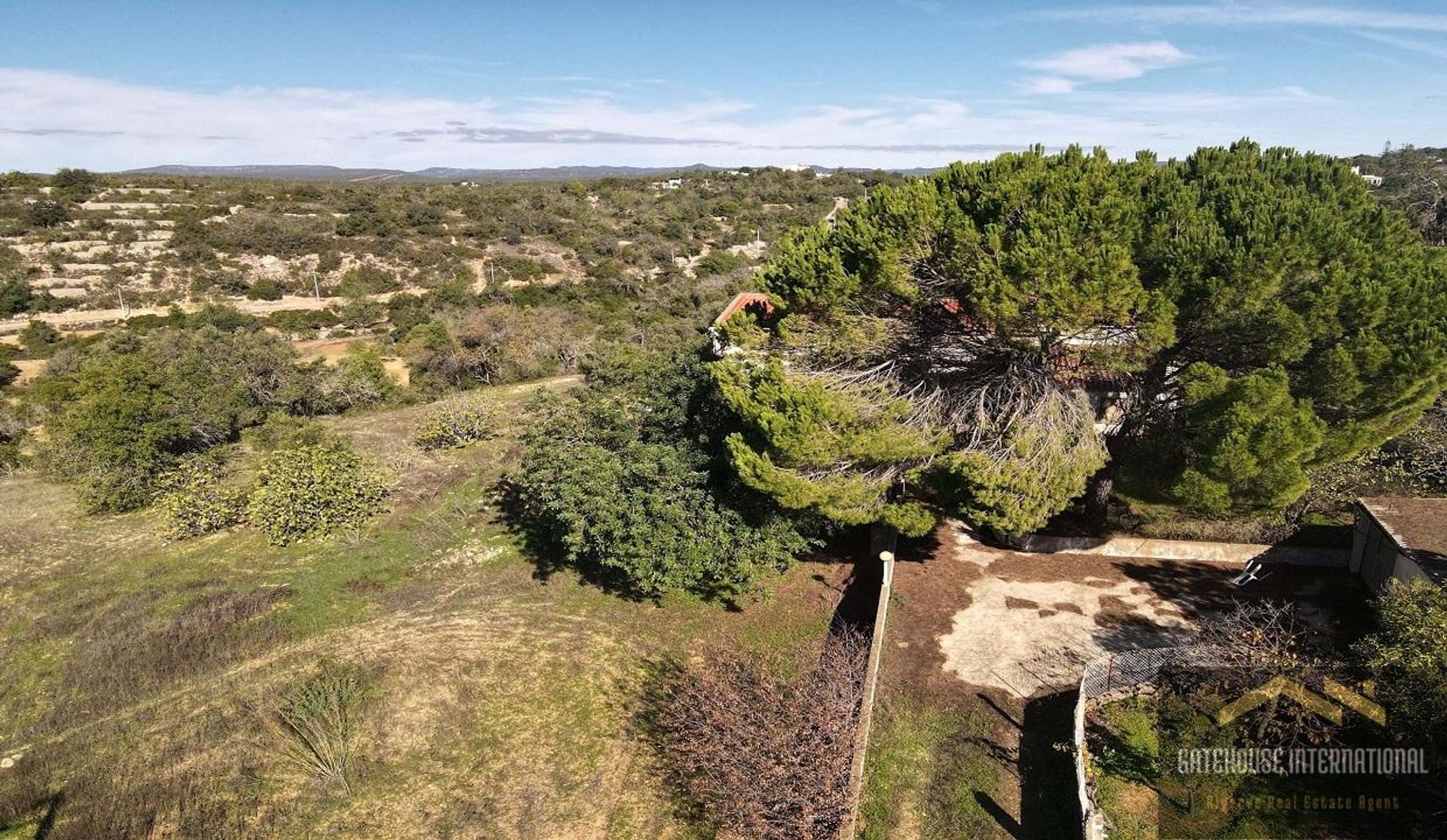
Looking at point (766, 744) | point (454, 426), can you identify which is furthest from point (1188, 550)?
point (454, 426)

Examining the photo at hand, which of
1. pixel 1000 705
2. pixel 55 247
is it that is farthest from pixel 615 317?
pixel 55 247

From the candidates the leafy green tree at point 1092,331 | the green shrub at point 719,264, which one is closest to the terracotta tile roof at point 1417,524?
the leafy green tree at point 1092,331

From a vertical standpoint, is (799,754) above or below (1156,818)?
above

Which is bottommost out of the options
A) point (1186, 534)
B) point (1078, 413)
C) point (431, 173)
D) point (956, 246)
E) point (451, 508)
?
point (451, 508)

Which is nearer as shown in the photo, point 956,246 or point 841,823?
point 841,823

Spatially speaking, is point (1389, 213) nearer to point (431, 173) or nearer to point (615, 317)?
point (615, 317)

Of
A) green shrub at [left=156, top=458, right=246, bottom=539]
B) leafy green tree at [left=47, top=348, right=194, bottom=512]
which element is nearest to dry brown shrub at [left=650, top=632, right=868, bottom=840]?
green shrub at [left=156, top=458, right=246, bottom=539]

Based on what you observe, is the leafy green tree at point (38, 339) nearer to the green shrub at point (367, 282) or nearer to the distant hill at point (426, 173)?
the green shrub at point (367, 282)

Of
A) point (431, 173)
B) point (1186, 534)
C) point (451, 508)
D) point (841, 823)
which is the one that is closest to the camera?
point (841, 823)

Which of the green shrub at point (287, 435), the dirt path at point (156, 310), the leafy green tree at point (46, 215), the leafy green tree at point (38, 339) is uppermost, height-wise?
the leafy green tree at point (46, 215)
